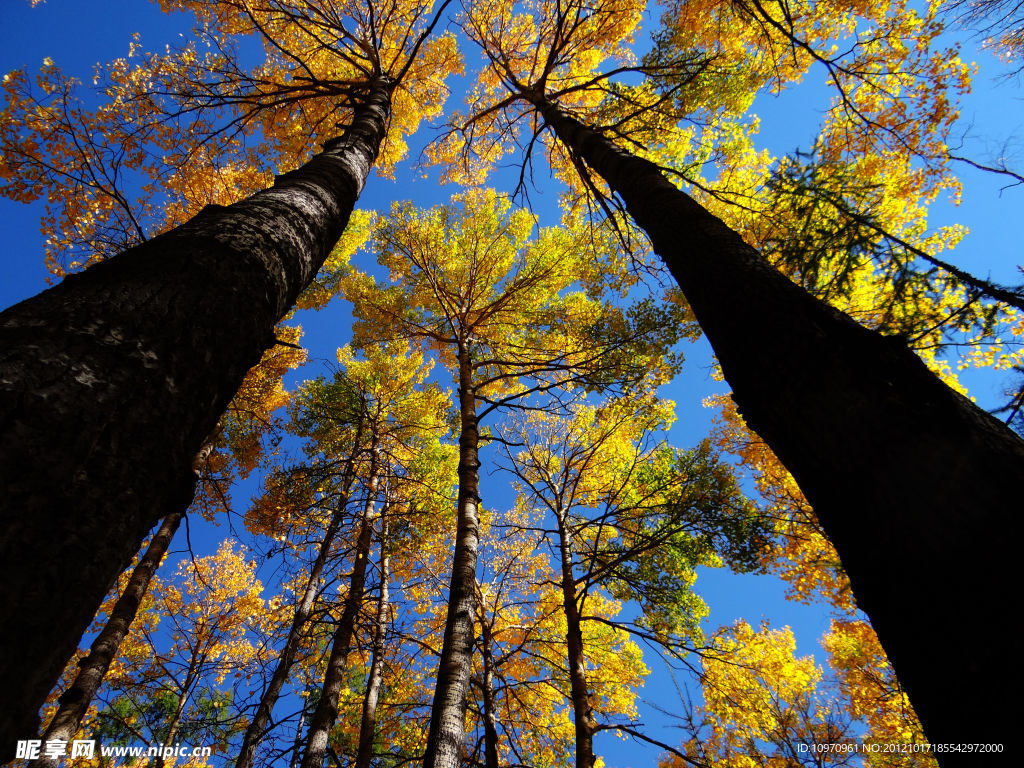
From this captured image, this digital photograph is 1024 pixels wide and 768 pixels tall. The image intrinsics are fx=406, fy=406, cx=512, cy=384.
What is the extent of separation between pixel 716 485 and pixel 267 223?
597 centimetres

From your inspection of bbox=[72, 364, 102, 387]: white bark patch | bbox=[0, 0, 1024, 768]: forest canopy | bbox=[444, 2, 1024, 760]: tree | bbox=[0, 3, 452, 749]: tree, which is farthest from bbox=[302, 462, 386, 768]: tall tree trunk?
bbox=[444, 2, 1024, 760]: tree

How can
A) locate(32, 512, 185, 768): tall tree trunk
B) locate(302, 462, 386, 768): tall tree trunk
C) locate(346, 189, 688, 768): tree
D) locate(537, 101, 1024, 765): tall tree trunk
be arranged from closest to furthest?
locate(537, 101, 1024, 765): tall tree trunk
locate(32, 512, 185, 768): tall tree trunk
locate(302, 462, 386, 768): tall tree trunk
locate(346, 189, 688, 768): tree

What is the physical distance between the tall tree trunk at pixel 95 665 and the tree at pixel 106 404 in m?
3.07

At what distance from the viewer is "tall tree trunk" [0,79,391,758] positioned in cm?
59

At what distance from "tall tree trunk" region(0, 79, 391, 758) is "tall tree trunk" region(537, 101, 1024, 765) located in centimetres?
149

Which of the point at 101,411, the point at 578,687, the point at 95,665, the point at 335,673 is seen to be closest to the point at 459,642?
the point at 578,687

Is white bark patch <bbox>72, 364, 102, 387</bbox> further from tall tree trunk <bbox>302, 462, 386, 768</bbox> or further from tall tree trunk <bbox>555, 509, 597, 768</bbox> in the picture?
tall tree trunk <bbox>555, 509, 597, 768</bbox>

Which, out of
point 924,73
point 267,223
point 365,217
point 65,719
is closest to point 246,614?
point 65,719

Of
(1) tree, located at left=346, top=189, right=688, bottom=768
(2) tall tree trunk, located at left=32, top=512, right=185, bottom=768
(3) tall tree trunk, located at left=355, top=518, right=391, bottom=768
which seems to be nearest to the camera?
(2) tall tree trunk, located at left=32, top=512, right=185, bottom=768

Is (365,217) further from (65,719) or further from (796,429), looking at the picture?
(796,429)

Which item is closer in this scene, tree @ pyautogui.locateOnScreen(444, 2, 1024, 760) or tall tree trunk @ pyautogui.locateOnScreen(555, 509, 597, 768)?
tree @ pyautogui.locateOnScreen(444, 2, 1024, 760)

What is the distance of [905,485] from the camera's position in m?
0.88

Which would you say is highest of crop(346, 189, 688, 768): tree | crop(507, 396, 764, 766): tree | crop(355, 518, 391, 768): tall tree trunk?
crop(346, 189, 688, 768): tree

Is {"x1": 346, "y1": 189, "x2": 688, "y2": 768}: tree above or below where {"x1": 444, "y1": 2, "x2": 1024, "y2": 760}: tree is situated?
above
